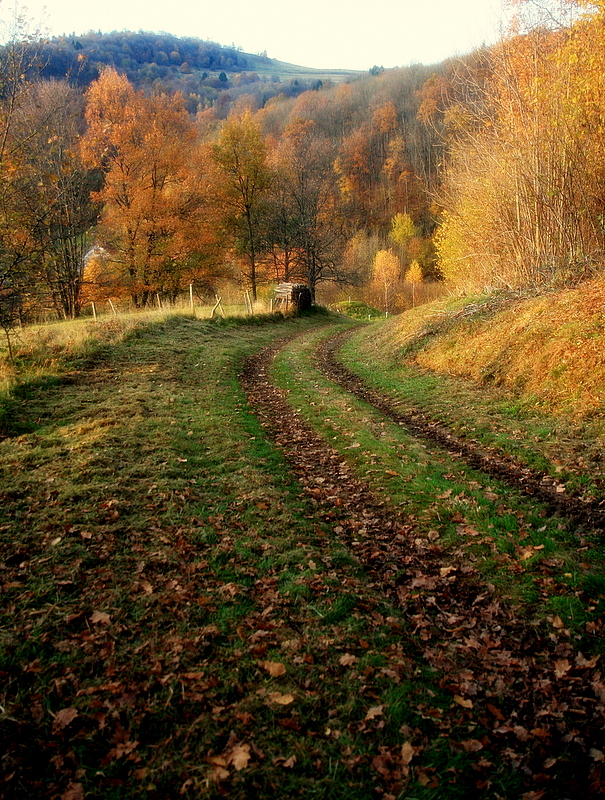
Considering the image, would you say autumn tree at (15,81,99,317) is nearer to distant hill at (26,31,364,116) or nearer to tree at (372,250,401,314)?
tree at (372,250,401,314)

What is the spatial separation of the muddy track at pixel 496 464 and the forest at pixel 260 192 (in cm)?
697

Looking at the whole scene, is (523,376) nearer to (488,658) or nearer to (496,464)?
(496,464)

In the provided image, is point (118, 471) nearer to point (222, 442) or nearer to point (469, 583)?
point (222, 442)

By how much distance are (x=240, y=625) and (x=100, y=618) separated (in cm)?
123

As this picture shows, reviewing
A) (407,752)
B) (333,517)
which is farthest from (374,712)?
(333,517)

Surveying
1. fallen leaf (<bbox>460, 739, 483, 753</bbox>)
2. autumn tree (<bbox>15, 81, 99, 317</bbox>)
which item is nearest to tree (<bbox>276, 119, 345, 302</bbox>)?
autumn tree (<bbox>15, 81, 99, 317</bbox>)

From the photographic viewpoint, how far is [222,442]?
8703mm

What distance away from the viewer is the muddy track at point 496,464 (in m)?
6.04

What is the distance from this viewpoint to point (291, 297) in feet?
106

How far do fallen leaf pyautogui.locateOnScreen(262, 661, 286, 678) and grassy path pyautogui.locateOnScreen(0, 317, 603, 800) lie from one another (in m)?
0.01

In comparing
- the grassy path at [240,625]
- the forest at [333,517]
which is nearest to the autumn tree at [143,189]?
the forest at [333,517]

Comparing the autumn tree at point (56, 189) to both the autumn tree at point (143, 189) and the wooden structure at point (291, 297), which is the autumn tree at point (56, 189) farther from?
the wooden structure at point (291, 297)

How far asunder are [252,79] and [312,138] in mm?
130162

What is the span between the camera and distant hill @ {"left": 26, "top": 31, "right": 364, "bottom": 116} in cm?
11206
